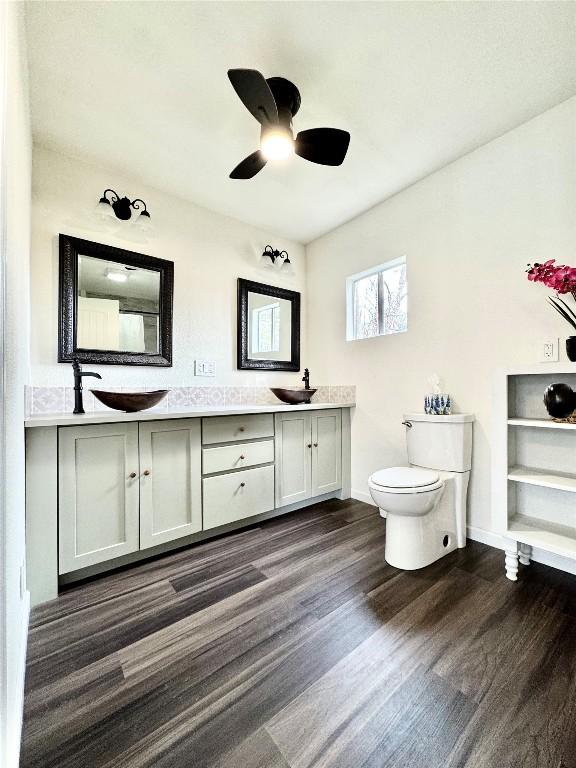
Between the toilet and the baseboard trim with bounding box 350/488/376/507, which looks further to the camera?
the baseboard trim with bounding box 350/488/376/507

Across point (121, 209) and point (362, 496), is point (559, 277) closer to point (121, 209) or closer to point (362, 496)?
point (362, 496)

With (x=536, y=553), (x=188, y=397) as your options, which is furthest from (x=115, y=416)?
(x=536, y=553)

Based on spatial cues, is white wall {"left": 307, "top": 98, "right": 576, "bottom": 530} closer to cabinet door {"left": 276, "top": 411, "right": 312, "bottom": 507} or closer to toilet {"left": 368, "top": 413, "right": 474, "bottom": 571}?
toilet {"left": 368, "top": 413, "right": 474, "bottom": 571}

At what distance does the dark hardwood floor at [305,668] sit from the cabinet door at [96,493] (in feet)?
0.62

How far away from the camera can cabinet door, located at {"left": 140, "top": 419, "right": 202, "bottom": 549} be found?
1785 mm

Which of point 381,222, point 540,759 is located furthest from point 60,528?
point 381,222

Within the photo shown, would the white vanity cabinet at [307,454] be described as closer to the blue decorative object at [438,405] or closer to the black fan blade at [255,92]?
the blue decorative object at [438,405]

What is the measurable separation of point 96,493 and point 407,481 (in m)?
1.60

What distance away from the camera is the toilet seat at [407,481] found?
1.67 m

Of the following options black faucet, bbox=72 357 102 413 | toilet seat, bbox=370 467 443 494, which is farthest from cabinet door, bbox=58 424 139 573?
toilet seat, bbox=370 467 443 494

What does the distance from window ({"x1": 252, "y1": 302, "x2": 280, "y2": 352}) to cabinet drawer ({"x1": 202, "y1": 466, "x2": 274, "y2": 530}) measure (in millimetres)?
1154

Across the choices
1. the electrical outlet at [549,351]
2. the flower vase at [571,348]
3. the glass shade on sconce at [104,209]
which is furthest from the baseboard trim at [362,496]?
the glass shade on sconce at [104,209]

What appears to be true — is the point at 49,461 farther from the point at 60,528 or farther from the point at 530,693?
the point at 530,693

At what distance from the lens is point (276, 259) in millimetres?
3061
